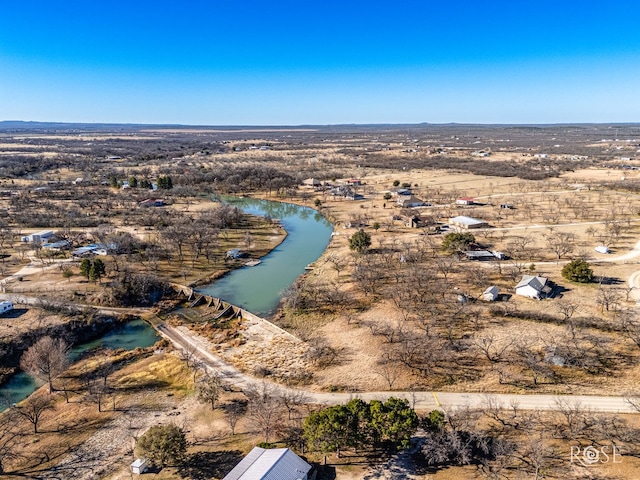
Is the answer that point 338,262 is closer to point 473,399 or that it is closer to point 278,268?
point 278,268

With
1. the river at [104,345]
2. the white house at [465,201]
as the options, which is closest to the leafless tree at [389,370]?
the river at [104,345]

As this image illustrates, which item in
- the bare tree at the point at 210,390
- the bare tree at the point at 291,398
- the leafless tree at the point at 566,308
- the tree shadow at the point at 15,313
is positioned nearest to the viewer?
the bare tree at the point at 291,398

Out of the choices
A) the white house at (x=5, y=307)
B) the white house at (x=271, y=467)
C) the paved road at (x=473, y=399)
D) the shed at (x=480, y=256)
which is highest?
the shed at (x=480, y=256)

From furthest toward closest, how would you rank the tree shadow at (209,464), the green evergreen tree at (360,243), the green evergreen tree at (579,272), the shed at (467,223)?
1. the shed at (467,223)
2. the green evergreen tree at (360,243)
3. the green evergreen tree at (579,272)
4. the tree shadow at (209,464)

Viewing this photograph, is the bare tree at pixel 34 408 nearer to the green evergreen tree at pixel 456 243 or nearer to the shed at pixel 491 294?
the shed at pixel 491 294

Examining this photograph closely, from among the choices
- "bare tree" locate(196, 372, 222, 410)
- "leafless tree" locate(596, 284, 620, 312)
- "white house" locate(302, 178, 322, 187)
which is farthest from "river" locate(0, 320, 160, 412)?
"white house" locate(302, 178, 322, 187)

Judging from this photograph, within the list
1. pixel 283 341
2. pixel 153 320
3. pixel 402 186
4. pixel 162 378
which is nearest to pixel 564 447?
pixel 283 341
